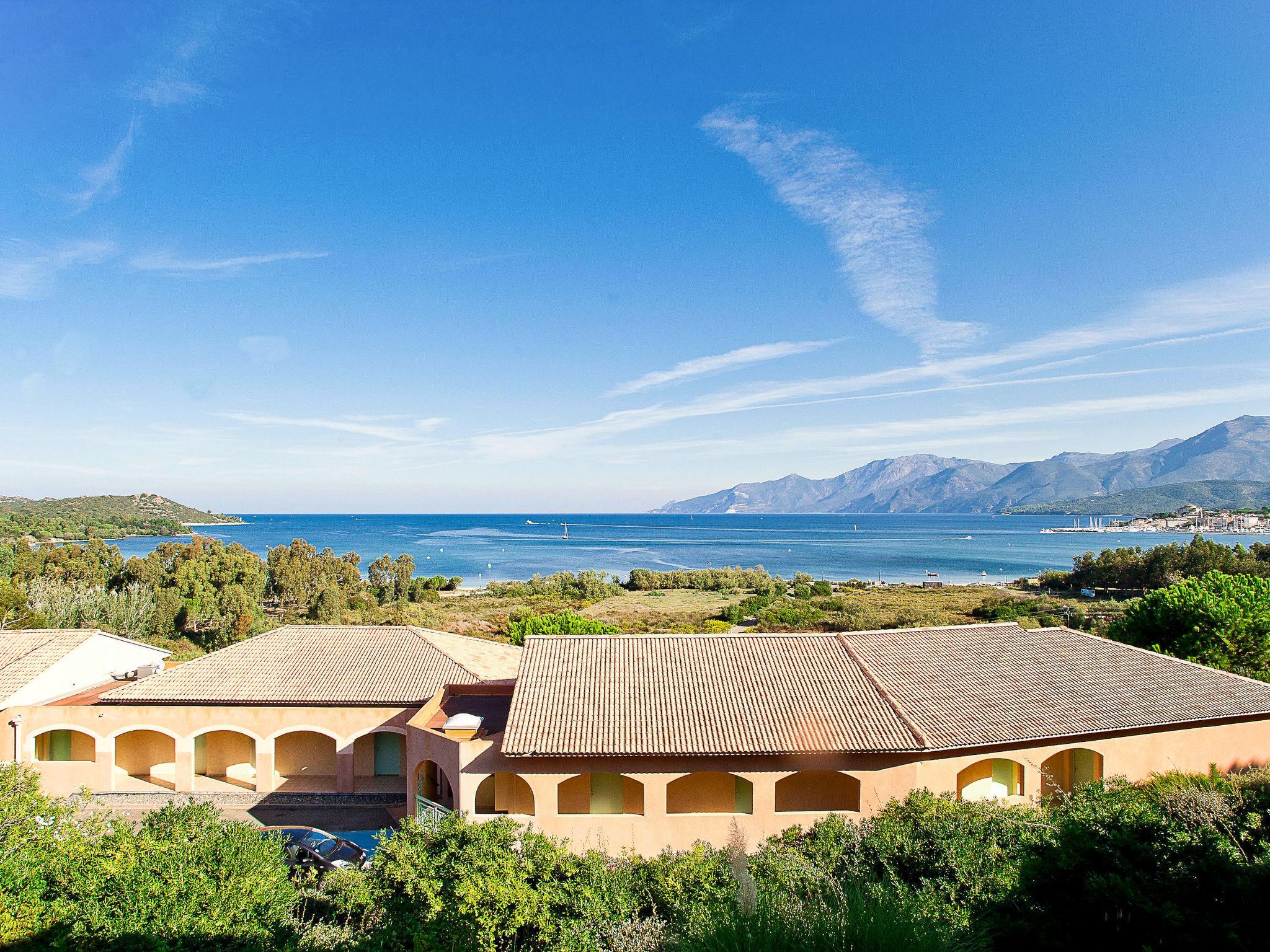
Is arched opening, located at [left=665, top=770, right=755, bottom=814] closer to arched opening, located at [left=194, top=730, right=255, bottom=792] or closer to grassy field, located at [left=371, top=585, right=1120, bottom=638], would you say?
arched opening, located at [left=194, top=730, right=255, bottom=792]

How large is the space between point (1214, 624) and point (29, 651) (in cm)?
3917

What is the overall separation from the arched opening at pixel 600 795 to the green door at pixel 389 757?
793 centimetres

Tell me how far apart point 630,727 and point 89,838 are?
1010 centimetres

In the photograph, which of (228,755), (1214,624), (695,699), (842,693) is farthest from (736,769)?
(1214,624)

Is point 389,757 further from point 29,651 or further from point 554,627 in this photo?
point 554,627

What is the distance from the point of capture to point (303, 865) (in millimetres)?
16453

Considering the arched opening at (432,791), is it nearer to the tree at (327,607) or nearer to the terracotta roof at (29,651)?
the terracotta roof at (29,651)

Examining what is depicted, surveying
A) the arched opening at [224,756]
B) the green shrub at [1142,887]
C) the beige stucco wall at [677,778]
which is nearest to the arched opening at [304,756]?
the arched opening at [224,756]

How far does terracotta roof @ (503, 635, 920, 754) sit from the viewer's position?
16.7 m

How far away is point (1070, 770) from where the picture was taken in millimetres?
19422

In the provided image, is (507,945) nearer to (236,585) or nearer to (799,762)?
(799,762)

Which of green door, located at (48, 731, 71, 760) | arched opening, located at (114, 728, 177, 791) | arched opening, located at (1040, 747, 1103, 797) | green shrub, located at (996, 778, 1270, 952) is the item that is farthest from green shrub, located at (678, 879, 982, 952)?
green door, located at (48, 731, 71, 760)

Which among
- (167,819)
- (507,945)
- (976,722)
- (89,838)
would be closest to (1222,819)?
(976,722)

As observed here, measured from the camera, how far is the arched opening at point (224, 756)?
77.5 feet
